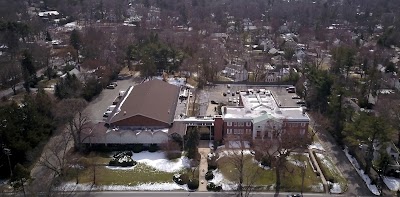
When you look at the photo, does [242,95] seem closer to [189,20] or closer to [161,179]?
[161,179]

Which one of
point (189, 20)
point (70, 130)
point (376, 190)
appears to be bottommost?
point (376, 190)

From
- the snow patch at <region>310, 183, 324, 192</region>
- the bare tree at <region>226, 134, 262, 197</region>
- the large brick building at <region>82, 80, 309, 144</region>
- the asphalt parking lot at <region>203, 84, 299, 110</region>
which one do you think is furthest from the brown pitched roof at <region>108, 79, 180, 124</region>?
the snow patch at <region>310, 183, 324, 192</region>

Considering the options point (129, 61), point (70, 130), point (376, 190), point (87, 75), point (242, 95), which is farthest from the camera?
point (129, 61)

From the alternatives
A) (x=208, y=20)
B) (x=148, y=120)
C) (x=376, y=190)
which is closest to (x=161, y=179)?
(x=148, y=120)

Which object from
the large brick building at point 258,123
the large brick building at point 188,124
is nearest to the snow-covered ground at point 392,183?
the large brick building at point 188,124

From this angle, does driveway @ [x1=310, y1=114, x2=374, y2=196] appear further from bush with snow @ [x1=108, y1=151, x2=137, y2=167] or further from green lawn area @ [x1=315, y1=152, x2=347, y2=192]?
bush with snow @ [x1=108, y1=151, x2=137, y2=167]

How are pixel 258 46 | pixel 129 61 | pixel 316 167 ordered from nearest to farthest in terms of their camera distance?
pixel 316 167, pixel 129 61, pixel 258 46

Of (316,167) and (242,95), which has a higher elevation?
(242,95)
